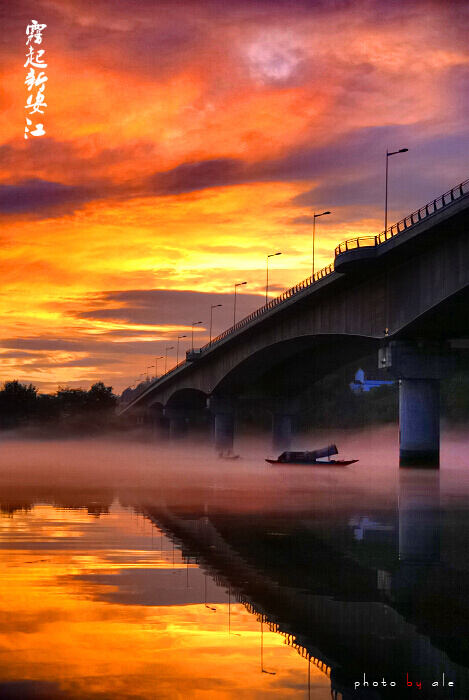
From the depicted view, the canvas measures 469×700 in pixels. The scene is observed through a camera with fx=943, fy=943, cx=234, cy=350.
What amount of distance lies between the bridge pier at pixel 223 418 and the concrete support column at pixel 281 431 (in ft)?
24.5

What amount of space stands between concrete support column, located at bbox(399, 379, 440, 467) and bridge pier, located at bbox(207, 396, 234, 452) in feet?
198

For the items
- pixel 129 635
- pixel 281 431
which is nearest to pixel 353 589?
pixel 129 635

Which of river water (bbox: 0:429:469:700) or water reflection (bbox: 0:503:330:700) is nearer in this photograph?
water reflection (bbox: 0:503:330:700)

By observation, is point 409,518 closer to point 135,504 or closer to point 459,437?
point 135,504

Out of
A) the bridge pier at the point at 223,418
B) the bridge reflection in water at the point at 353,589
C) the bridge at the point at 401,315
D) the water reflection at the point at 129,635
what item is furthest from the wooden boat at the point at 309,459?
the water reflection at the point at 129,635

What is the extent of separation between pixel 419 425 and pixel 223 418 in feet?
206

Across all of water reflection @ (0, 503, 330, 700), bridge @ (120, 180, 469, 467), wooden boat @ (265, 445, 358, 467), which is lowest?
water reflection @ (0, 503, 330, 700)

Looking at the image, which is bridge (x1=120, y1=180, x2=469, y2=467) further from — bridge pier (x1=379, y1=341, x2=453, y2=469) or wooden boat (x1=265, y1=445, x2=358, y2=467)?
wooden boat (x1=265, y1=445, x2=358, y2=467)

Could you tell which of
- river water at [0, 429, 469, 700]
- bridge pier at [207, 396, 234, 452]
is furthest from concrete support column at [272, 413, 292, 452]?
river water at [0, 429, 469, 700]

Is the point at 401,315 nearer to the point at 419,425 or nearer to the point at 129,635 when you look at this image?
the point at 419,425

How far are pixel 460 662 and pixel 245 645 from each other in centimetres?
256

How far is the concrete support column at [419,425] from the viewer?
68.8m

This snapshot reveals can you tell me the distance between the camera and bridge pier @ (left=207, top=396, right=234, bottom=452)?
12862 cm

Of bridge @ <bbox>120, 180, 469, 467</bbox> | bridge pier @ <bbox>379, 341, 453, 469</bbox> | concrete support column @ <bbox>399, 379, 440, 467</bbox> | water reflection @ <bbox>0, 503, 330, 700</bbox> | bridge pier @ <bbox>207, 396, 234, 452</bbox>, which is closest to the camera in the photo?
water reflection @ <bbox>0, 503, 330, 700</bbox>
